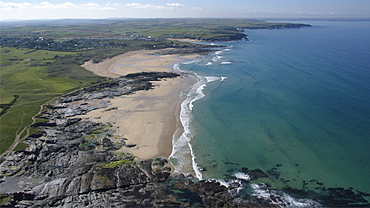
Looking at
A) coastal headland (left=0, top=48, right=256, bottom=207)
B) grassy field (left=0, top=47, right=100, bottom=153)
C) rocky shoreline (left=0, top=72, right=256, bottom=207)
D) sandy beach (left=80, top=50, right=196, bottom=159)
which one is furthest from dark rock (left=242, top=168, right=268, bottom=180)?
grassy field (left=0, top=47, right=100, bottom=153)

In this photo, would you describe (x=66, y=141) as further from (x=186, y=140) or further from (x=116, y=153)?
(x=186, y=140)

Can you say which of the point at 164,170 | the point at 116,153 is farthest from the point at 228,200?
the point at 116,153

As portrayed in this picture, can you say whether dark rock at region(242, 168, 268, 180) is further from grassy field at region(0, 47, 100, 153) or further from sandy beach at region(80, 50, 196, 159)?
grassy field at region(0, 47, 100, 153)

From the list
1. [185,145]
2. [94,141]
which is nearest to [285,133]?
[185,145]

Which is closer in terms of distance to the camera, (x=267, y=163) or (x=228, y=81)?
(x=267, y=163)

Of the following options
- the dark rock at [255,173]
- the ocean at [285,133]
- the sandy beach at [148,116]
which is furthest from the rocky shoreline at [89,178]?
the dark rock at [255,173]
